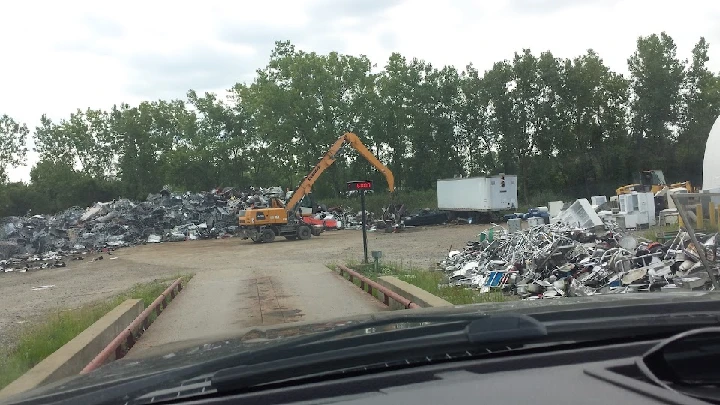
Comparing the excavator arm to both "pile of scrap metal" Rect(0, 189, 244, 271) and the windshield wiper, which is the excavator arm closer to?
"pile of scrap metal" Rect(0, 189, 244, 271)

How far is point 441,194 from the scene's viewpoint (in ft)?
A: 152

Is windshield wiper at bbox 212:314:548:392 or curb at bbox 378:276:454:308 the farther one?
curb at bbox 378:276:454:308

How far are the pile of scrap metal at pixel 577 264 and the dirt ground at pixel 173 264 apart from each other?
13.9 ft

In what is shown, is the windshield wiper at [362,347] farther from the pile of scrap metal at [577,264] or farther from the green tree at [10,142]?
the green tree at [10,142]

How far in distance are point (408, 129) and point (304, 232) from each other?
26.7m

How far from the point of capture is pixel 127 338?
373 inches

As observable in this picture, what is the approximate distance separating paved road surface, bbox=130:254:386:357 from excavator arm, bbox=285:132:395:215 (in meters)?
13.9

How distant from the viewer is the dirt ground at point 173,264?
17.8 metres

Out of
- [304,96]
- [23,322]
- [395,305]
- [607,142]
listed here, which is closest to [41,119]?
[304,96]

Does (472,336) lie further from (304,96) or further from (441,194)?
(304,96)

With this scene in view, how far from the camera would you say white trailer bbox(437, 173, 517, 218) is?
41.0 m

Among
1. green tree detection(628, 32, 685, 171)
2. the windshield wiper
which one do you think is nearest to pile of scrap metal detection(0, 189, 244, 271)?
green tree detection(628, 32, 685, 171)

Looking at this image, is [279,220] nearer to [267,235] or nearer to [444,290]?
[267,235]

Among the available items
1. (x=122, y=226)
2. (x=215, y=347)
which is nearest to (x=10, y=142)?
(x=122, y=226)
